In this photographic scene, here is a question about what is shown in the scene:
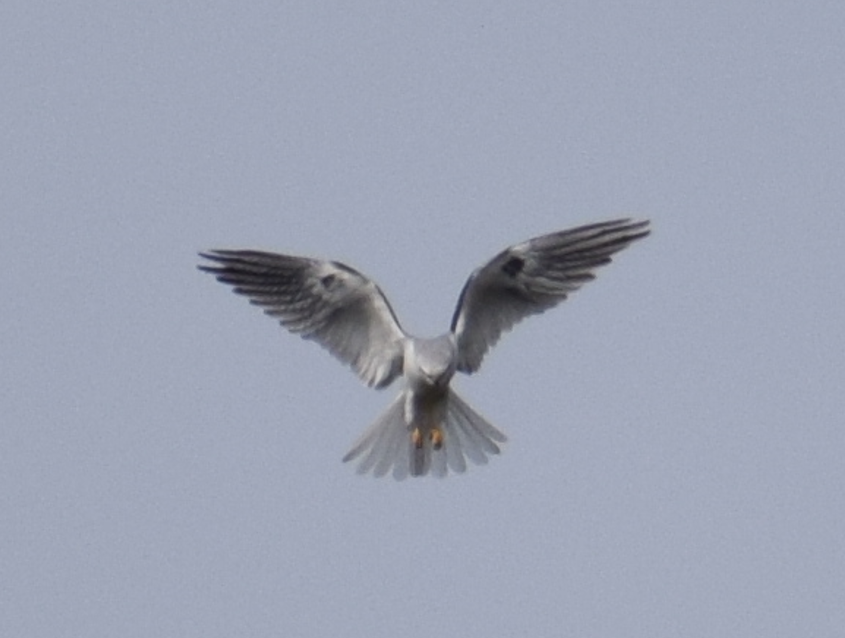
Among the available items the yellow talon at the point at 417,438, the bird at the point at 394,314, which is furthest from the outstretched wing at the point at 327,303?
the yellow talon at the point at 417,438

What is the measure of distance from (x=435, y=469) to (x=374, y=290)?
1.13m

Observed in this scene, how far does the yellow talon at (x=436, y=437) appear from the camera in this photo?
9625 millimetres

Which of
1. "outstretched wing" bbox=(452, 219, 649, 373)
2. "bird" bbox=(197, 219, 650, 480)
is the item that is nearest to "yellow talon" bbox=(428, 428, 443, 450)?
"bird" bbox=(197, 219, 650, 480)

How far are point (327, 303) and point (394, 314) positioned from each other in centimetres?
41

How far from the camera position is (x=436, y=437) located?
31.6 feet

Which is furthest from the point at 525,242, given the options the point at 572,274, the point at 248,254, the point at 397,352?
the point at 248,254

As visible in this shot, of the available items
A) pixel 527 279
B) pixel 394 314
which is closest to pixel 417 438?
pixel 394 314

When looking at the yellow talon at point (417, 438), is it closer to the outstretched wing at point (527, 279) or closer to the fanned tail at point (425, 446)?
the fanned tail at point (425, 446)

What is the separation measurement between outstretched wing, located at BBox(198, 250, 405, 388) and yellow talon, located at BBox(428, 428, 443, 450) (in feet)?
1.39

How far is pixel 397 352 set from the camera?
32.1 ft

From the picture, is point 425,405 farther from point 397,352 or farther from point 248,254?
point 248,254

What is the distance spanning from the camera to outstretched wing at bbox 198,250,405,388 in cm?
988

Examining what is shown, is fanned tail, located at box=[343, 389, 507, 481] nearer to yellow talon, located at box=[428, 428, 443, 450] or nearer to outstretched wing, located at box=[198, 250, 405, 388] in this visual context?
yellow talon, located at box=[428, 428, 443, 450]

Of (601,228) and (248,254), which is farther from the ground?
(601,228)
